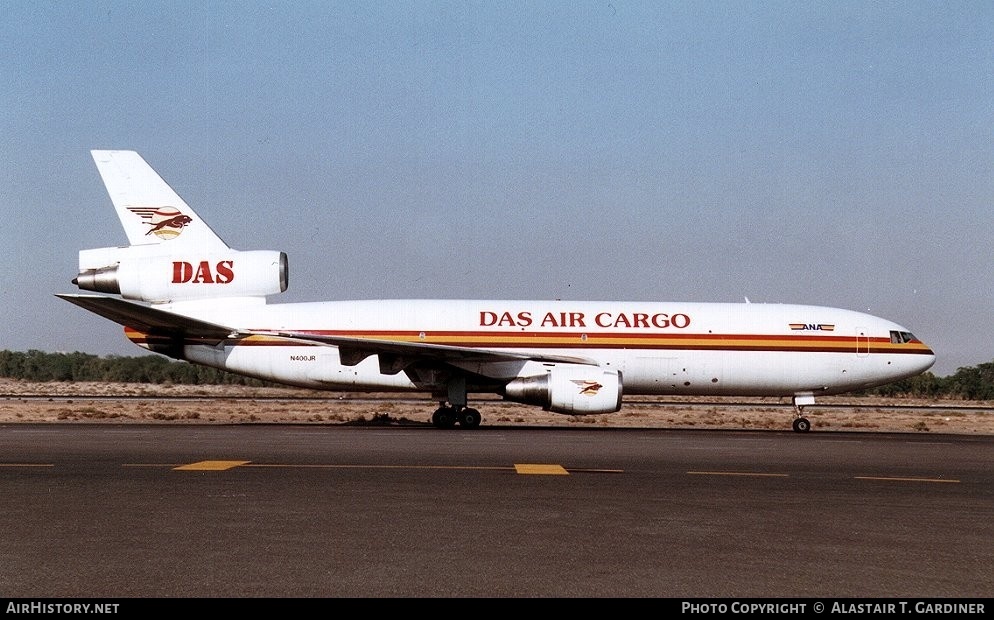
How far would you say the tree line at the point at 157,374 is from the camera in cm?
7619

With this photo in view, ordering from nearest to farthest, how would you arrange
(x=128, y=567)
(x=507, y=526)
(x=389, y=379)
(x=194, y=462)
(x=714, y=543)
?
(x=128, y=567) → (x=714, y=543) → (x=507, y=526) → (x=194, y=462) → (x=389, y=379)

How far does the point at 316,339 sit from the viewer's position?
23812 millimetres

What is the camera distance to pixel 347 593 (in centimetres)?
586

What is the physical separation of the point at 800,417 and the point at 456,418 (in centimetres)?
941

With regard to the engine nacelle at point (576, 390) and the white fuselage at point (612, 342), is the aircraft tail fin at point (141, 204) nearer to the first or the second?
the white fuselage at point (612, 342)

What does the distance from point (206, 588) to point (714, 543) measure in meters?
3.99

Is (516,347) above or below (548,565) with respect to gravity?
above

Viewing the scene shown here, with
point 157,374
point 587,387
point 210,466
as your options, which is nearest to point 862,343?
point 587,387

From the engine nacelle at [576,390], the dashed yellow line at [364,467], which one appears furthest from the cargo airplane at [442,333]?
the dashed yellow line at [364,467]

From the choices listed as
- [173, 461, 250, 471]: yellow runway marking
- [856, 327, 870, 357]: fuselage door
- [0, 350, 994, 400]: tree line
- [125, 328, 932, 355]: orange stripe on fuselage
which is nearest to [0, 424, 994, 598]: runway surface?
[173, 461, 250, 471]: yellow runway marking

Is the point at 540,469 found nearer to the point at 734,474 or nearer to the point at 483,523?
the point at 734,474

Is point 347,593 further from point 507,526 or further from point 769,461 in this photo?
point 769,461
